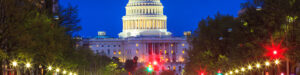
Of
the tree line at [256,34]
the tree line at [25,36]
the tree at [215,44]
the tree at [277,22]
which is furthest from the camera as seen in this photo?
the tree at [215,44]

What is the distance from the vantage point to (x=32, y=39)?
52.7 meters

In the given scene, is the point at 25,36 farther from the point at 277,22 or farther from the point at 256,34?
the point at 256,34

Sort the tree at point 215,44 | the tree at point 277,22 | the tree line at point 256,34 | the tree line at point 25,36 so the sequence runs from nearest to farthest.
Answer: the tree line at point 25,36
the tree at point 277,22
the tree line at point 256,34
the tree at point 215,44

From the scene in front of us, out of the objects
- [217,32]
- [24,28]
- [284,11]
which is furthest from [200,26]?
[24,28]

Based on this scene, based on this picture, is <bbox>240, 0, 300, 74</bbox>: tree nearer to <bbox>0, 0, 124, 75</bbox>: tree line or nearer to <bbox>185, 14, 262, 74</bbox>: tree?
<bbox>185, 14, 262, 74</bbox>: tree

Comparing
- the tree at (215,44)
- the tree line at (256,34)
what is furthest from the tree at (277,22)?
the tree at (215,44)

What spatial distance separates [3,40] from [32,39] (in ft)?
12.8

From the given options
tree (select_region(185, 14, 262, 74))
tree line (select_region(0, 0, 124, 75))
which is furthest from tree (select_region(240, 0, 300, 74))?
tree line (select_region(0, 0, 124, 75))

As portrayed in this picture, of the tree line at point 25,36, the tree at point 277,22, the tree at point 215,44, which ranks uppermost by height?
the tree at point 215,44

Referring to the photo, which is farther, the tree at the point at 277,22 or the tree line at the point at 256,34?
the tree line at the point at 256,34

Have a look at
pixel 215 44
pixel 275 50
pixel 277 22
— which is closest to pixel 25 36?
pixel 275 50

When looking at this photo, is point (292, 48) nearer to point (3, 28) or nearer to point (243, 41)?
point (243, 41)

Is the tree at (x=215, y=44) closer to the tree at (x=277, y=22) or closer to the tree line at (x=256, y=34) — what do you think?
the tree line at (x=256, y=34)

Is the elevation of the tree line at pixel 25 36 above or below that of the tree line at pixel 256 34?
below
